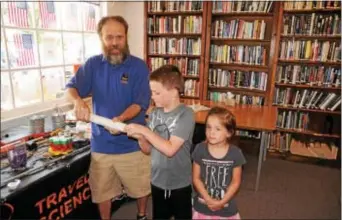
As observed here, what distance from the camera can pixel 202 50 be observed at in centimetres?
350

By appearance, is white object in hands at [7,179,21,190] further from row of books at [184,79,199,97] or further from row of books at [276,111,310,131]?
row of books at [276,111,310,131]

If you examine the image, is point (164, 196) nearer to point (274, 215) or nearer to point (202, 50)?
point (274, 215)

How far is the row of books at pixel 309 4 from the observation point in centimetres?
296

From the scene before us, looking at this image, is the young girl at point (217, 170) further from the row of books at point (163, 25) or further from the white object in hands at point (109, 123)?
the row of books at point (163, 25)

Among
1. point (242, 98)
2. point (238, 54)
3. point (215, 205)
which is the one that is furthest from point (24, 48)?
point (242, 98)

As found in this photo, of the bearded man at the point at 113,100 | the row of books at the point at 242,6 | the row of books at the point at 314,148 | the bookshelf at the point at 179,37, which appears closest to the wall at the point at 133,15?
the bookshelf at the point at 179,37

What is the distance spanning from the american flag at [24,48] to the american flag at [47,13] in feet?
0.70

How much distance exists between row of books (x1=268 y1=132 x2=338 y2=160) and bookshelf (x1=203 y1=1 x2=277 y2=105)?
50cm

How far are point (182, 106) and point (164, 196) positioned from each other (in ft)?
1.50

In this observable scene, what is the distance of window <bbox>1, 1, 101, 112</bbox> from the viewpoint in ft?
7.36

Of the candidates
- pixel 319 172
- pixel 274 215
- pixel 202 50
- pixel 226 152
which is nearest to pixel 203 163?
pixel 226 152

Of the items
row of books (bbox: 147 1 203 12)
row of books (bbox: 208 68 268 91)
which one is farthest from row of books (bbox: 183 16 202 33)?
row of books (bbox: 208 68 268 91)

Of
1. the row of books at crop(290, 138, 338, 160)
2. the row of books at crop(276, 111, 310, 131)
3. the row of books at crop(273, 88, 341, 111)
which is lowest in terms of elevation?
the row of books at crop(290, 138, 338, 160)

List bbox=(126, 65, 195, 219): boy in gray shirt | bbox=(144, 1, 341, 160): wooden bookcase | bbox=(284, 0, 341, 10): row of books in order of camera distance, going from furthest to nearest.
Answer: bbox=(144, 1, 341, 160): wooden bookcase < bbox=(284, 0, 341, 10): row of books < bbox=(126, 65, 195, 219): boy in gray shirt
